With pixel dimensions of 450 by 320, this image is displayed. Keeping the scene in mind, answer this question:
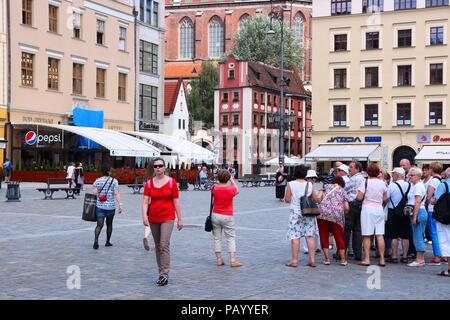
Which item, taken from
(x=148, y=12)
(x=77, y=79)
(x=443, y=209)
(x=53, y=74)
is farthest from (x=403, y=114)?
(x=443, y=209)

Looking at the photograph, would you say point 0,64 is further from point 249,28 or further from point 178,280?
point 249,28

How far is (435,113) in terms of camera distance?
5672cm

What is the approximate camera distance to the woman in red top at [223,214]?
456 inches

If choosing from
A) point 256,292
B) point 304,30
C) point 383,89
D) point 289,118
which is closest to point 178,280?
point 256,292

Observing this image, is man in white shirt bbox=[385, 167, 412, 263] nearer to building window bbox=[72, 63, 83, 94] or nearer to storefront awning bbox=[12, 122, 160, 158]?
storefront awning bbox=[12, 122, 160, 158]

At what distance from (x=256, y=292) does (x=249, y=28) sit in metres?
78.3

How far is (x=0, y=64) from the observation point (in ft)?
135

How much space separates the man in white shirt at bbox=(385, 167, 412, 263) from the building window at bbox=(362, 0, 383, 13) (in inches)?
1932

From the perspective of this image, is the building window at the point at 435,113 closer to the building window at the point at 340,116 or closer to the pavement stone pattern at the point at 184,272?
the building window at the point at 340,116

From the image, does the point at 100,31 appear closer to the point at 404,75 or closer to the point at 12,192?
the point at 404,75

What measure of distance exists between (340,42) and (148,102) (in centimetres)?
1733

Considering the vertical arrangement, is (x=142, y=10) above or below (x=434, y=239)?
above

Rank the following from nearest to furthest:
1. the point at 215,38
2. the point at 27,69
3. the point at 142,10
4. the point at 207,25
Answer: the point at 27,69, the point at 142,10, the point at 215,38, the point at 207,25

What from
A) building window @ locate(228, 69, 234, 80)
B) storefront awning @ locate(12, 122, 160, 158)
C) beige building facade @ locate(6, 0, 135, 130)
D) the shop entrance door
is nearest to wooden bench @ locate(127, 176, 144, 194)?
storefront awning @ locate(12, 122, 160, 158)
